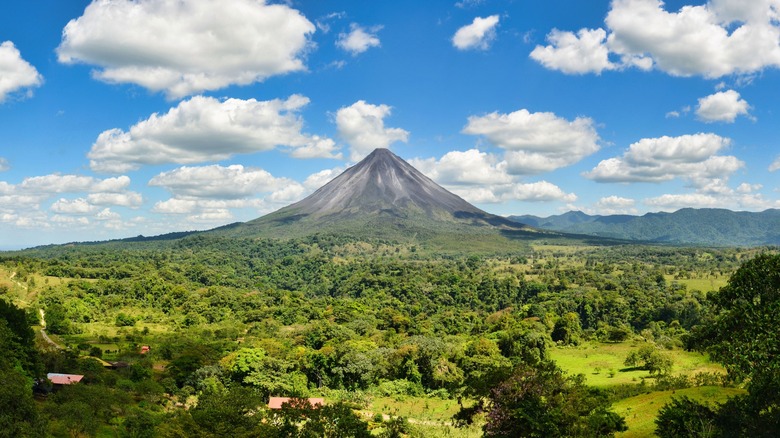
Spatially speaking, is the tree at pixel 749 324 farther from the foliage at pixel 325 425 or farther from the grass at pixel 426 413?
the foliage at pixel 325 425

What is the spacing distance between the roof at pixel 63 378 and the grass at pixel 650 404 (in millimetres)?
36162

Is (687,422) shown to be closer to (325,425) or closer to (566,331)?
(325,425)

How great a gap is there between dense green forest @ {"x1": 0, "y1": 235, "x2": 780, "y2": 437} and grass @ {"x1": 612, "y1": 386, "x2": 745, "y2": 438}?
0.46 m

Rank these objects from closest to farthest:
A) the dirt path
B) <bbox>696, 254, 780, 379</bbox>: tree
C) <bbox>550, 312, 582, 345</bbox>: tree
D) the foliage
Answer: <bbox>696, 254, 780, 379</bbox>: tree, the foliage, the dirt path, <bbox>550, 312, 582, 345</bbox>: tree

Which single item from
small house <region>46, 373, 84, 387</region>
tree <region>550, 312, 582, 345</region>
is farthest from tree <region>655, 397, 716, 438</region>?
tree <region>550, 312, 582, 345</region>

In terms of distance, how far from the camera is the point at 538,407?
18.4 metres

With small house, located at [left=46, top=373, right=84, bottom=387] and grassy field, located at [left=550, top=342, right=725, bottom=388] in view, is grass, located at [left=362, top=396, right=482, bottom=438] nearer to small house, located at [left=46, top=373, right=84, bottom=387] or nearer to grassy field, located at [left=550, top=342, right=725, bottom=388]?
grassy field, located at [left=550, top=342, right=725, bottom=388]

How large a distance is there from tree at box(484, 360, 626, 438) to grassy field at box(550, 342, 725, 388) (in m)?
21.5

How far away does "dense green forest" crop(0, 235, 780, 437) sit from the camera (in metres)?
19.1

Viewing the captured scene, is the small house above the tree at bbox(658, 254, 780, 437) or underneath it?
underneath

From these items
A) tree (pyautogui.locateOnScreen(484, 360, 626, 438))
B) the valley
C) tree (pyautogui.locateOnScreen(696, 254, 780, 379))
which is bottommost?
the valley

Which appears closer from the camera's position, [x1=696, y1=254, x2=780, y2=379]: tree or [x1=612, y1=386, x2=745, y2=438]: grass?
[x1=696, y1=254, x2=780, y2=379]: tree

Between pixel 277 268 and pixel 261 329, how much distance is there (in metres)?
84.4

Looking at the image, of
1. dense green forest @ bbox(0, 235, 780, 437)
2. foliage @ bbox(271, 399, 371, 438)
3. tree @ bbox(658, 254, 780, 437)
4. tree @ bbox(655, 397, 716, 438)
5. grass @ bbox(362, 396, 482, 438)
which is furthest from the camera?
grass @ bbox(362, 396, 482, 438)
